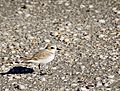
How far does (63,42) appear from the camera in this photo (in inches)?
532

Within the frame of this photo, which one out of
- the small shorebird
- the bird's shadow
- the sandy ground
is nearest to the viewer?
the sandy ground

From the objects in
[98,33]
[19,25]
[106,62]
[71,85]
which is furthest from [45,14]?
[71,85]

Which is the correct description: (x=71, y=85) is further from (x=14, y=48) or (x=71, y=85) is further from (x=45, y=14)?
(x=45, y=14)

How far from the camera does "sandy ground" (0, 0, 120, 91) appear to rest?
11.1 m

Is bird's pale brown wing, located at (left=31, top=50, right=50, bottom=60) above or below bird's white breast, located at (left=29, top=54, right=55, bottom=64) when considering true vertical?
above

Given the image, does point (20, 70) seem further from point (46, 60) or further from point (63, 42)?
point (63, 42)

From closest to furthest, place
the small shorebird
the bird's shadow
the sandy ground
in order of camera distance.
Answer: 1. the sandy ground
2. the small shorebird
3. the bird's shadow

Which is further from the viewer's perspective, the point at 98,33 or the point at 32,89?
the point at 98,33

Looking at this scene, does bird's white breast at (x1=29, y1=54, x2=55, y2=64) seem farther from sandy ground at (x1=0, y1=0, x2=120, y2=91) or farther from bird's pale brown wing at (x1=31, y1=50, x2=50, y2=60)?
sandy ground at (x1=0, y1=0, x2=120, y2=91)

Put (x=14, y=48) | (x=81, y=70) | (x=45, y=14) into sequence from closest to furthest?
(x=81, y=70), (x=14, y=48), (x=45, y=14)

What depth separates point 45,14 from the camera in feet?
51.5

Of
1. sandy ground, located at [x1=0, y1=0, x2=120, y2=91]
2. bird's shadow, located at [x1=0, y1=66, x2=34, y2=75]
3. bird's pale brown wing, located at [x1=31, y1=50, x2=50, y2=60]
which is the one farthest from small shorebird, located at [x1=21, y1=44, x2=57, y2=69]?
bird's shadow, located at [x1=0, y1=66, x2=34, y2=75]

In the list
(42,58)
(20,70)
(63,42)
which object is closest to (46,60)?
(42,58)

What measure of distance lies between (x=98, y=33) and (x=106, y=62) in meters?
2.15
